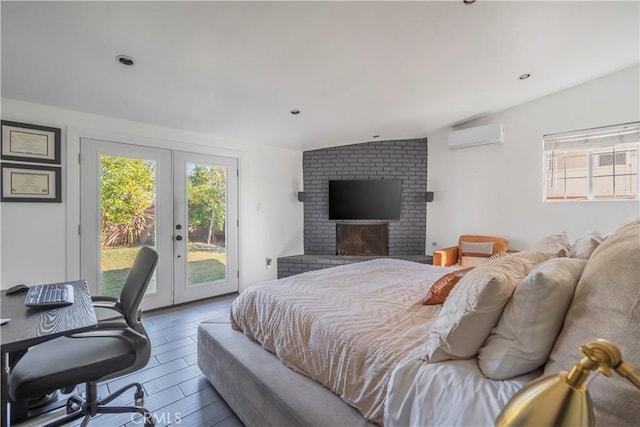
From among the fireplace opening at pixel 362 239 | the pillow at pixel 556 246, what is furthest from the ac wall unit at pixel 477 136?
the pillow at pixel 556 246

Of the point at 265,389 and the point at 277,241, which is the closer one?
the point at 265,389

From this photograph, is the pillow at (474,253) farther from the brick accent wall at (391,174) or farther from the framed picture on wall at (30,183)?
the framed picture on wall at (30,183)

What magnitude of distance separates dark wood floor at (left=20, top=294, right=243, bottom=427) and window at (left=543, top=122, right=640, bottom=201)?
4.33 metres

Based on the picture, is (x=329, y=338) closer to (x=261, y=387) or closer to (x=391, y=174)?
(x=261, y=387)

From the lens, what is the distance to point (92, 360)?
1.34m

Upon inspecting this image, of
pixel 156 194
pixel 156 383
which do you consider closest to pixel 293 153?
pixel 156 194

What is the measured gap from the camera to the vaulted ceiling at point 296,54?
1.73 m

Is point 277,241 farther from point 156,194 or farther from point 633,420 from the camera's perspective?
point 633,420

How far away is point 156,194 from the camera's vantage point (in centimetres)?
330

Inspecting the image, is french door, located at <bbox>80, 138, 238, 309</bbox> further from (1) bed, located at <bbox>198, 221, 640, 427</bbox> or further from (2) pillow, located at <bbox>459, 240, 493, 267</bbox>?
(2) pillow, located at <bbox>459, 240, 493, 267</bbox>

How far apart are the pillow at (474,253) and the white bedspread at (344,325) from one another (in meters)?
1.94

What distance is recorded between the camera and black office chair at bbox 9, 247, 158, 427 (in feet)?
3.98

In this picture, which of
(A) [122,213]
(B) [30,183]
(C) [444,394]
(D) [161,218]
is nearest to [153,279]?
(D) [161,218]

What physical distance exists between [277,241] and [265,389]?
3297 mm
